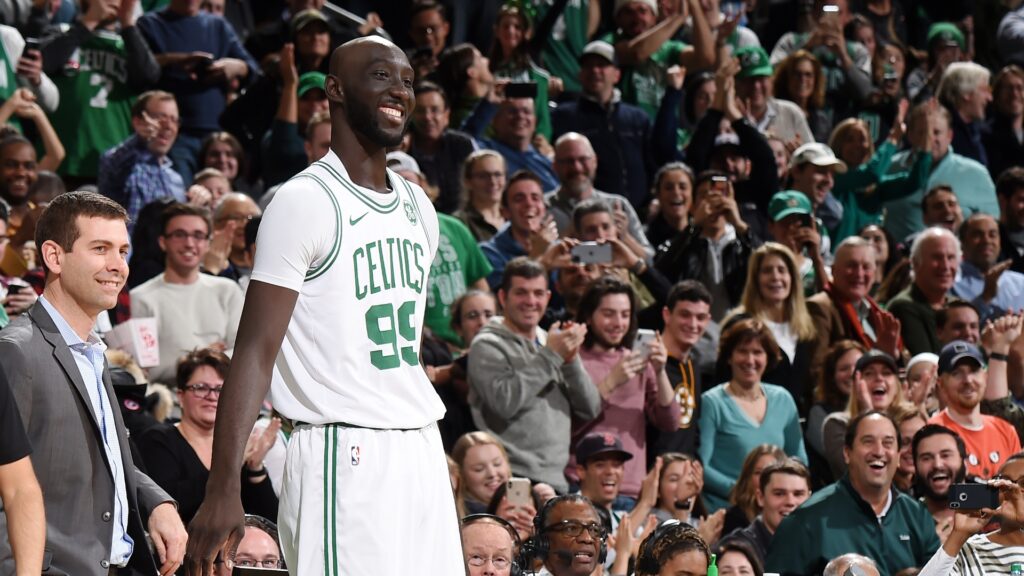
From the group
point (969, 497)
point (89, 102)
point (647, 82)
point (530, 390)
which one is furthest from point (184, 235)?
point (647, 82)

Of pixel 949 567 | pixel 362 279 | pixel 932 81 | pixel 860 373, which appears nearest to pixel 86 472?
pixel 362 279

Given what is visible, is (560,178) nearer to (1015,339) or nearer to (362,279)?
(1015,339)

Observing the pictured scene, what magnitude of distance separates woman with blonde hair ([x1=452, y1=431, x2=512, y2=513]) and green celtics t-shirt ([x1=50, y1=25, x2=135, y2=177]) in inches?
166

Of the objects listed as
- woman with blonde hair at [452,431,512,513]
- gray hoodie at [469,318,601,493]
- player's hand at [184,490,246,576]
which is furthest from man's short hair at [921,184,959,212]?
player's hand at [184,490,246,576]

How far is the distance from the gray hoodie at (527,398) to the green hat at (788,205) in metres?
2.81

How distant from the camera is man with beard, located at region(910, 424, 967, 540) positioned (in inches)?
310

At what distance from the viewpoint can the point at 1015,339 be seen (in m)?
9.23

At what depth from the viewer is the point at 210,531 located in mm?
3615

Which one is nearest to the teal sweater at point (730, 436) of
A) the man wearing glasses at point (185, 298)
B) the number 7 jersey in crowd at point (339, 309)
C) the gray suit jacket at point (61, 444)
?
the man wearing glasses at point (185, 298)

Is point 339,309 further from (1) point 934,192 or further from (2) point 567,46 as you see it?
(2) point 567,46

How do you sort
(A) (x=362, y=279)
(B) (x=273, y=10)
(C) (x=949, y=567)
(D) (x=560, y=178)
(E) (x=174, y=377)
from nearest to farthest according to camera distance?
1. (A) (x=362, y=279)
2. (C) (x=949, y=567)
3. (E) (x=174, y=377)
4. (D) (x=560, y=178)
5. (B) (x=273, y=10)

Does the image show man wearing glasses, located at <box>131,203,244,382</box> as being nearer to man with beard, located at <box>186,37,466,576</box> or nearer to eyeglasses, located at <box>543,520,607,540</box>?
eyeglasses, located at <box>543,520,607,540</box>

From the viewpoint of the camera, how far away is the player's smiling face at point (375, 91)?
3926 mm

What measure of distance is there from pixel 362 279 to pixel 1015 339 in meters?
6.27
